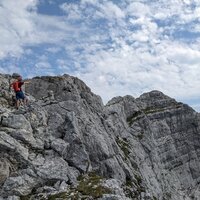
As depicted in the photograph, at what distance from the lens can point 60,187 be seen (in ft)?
112

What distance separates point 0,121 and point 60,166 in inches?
331

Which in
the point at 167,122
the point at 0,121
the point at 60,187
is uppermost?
the point at 167,122

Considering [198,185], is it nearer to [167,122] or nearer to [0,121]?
[167,122]

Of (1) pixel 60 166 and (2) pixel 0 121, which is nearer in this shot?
(1) pixel 60 166

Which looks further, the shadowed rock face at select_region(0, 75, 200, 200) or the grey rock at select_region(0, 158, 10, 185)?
the grey rock at select_region(0, 158, 10, 185)

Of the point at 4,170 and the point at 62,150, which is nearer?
the point at 4,170

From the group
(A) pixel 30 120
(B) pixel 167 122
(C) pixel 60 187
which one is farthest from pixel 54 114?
(B) pixel 167 122

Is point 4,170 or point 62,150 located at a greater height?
point 62,150

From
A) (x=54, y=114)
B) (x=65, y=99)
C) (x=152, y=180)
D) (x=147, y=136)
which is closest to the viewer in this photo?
(x=54, y=114)

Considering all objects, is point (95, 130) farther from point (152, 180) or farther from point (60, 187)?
point (152, 180)

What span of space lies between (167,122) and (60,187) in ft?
291

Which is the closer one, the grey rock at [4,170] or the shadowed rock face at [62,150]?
the shadowed rock face at [62,150]

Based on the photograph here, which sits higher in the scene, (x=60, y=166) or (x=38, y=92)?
(x=38, y=92)

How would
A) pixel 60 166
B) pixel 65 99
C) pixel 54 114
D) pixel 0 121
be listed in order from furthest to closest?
pixel 65 99 < pixel 54 114 < pixel 0 121 < pixel 60 166
